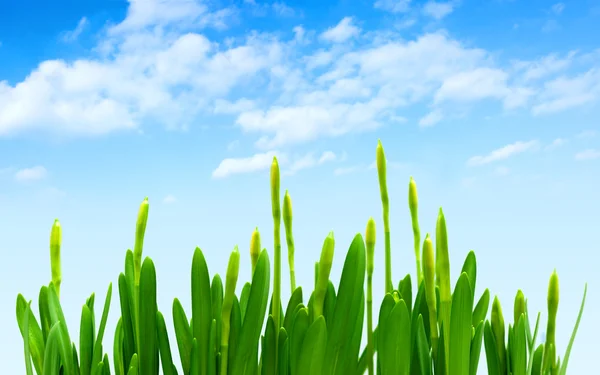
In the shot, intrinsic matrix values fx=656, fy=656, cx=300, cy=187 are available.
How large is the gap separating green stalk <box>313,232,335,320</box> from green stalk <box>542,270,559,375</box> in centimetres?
52

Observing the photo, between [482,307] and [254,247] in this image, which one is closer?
[254,247]

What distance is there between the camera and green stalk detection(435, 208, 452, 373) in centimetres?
134

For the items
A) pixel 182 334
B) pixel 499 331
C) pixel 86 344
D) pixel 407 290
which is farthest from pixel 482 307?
pixel 86 344

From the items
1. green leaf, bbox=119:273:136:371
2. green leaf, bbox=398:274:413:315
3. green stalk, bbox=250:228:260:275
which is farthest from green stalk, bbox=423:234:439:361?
Result: green leaf, bbox=119:273:136:371

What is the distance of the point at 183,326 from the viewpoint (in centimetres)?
147

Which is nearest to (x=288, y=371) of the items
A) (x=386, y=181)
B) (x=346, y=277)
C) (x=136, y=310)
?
(x=346, y=277)

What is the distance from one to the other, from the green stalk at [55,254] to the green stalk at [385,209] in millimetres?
726

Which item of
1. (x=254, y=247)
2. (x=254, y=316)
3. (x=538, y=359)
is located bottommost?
(x=538, y=359)

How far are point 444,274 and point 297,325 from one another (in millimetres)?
317

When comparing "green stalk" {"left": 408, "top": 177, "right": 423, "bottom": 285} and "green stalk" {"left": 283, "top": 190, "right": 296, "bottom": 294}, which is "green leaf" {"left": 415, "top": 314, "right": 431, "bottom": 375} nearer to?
"green stalk" {"left": 408, "top": 177, "right": 423, "bottom": 285}

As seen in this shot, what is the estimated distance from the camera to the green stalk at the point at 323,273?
4.26 feet

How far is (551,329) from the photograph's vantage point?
1.48 m

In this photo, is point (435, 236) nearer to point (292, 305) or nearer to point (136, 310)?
point (292, 305)

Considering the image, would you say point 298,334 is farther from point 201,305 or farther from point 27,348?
point 27,348
